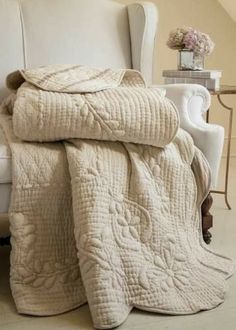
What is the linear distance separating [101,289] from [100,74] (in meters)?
0.75

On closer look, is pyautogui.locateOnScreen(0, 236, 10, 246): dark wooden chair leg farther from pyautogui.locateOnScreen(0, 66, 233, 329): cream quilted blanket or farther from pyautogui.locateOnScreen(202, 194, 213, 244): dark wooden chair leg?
pyautogui.locateOnScreen(202, 194, 213, 244): dark wooden chair leg

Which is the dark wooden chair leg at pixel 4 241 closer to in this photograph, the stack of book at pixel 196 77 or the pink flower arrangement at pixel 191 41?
the stack of book at pixel 196 77

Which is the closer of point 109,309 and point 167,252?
point 109,309

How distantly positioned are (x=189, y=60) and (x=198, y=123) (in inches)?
22.6

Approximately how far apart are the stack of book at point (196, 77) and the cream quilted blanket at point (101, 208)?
0.61m

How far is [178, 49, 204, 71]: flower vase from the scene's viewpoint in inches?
78.6

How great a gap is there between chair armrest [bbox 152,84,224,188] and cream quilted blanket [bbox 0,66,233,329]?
170mm

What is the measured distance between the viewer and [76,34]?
191 cm

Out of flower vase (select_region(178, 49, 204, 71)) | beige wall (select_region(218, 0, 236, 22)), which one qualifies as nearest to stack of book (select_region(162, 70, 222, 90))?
flower vase (select_region(178, 49, 204, 71))

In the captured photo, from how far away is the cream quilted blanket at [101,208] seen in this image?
120 cm

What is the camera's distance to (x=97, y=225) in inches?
46.7

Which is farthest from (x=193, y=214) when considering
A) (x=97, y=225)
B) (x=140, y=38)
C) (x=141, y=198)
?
(x=140, y=38)

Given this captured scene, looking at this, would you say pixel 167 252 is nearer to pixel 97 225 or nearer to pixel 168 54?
pixel 97 225

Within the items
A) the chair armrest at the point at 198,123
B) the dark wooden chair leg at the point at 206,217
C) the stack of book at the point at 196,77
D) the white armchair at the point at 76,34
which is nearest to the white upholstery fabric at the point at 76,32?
the white armchair at the point at 76,34
